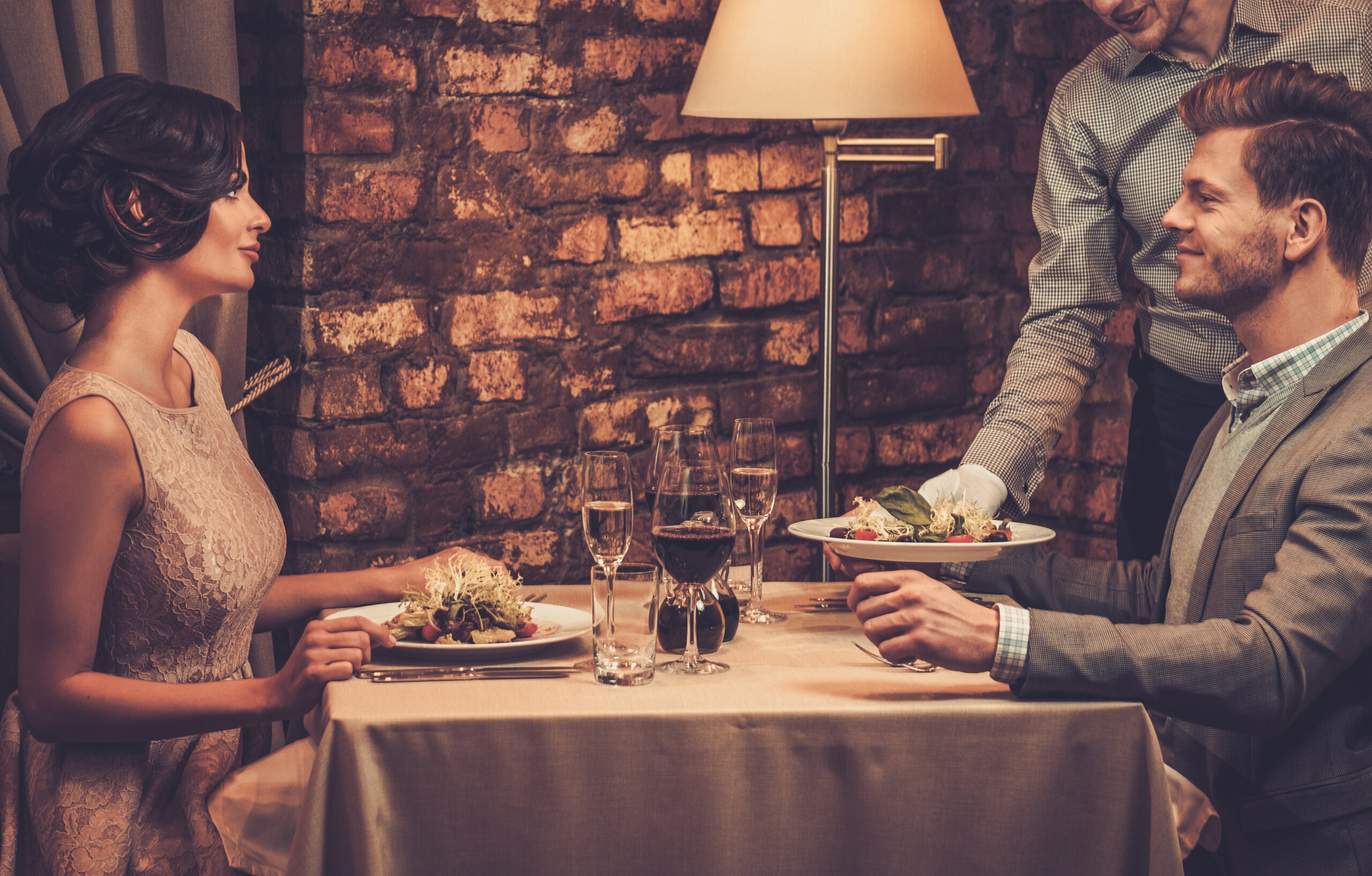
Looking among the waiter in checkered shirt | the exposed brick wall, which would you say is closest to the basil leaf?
the waiter in checkered shirt

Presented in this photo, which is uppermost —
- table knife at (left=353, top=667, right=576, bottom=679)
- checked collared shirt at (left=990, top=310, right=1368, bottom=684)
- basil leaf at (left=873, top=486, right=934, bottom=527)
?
checked collared shirt at (left=990, top=310, right=1368, bottom=684)

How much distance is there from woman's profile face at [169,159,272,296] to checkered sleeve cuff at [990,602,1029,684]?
999 millimetres

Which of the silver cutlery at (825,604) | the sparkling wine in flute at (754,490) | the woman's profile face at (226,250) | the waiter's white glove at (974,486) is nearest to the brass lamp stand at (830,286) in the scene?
the waiter's white glove at (974,486)

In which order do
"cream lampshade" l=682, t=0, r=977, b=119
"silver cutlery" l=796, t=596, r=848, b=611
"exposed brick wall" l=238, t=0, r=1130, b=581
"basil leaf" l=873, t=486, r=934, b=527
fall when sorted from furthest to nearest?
"exposed brick wall" l=238, t=0, r=1130, b=581 → "cream lampshade" l=682, t=0, r=977, b=119 → "silver cutlery" l=796, t=596, r=848, b=611 → "basil leaf" l=873, t=486, r=934, b=527

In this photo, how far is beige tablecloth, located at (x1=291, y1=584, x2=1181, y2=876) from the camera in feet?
3.80

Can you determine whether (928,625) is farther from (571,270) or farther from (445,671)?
(571,270)

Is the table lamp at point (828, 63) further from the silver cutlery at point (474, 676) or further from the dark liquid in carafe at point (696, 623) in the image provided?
A: the silver cutlery at point (474, 676)

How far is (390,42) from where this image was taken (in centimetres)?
212

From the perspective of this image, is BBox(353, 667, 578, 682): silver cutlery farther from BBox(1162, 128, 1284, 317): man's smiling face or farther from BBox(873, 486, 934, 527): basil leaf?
BBox(1162, 128, 1284, 317): man's smiling face

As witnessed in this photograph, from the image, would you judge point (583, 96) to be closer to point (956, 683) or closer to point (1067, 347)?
point (1067, 347)

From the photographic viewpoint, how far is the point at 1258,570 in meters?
1.36

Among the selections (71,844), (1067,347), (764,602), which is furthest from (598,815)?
(1067,347)

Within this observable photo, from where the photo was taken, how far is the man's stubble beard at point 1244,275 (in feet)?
4.93

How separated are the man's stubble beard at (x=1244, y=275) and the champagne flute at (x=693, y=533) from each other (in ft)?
2.15
